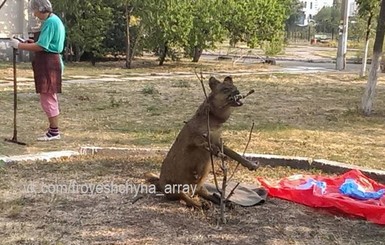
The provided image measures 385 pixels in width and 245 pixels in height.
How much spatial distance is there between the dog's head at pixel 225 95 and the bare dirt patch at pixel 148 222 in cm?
87

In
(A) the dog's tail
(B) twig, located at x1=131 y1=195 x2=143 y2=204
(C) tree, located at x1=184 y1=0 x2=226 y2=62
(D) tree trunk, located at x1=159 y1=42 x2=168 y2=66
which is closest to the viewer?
(B) twig, located at x1=131 y1=195 x2=143 y2=204

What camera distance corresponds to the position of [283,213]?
4.70m

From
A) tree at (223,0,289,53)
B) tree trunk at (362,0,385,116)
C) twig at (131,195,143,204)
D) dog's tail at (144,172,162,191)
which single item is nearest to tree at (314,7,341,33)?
tree at (223,0,289,53)

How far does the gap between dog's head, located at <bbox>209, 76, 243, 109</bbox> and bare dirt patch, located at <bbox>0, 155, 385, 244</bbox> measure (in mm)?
867

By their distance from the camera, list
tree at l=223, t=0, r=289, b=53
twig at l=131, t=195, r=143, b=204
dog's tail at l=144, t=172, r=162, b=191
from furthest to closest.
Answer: tree at l=223, t=0, r=289, b=53 → dog's tail at l=144, t=172, r=162, b=191 → twig at l=131, t=195, r=143, b=204

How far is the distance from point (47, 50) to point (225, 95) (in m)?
3.35

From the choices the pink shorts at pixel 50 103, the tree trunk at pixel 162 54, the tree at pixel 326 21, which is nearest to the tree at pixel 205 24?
the tree trunk at pixel 162 54

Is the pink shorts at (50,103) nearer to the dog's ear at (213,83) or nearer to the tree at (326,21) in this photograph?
the dog's ear at (213,83)

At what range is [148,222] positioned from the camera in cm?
429

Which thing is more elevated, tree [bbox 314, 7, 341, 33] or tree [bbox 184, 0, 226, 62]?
tree [bbox 314, 7, 341, 33]

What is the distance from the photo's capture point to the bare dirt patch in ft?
13.1

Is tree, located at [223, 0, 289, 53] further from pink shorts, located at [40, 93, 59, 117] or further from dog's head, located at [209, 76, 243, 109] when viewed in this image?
dog's head, located at [209, 76, 243, 109]

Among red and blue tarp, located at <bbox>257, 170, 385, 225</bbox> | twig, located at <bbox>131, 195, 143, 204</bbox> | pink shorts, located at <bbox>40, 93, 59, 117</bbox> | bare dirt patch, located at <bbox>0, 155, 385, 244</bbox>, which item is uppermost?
pink shorts, located at <bbox>40, 93, 59, 117</bbox>

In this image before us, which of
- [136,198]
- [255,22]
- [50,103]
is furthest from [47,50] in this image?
[255,22]
